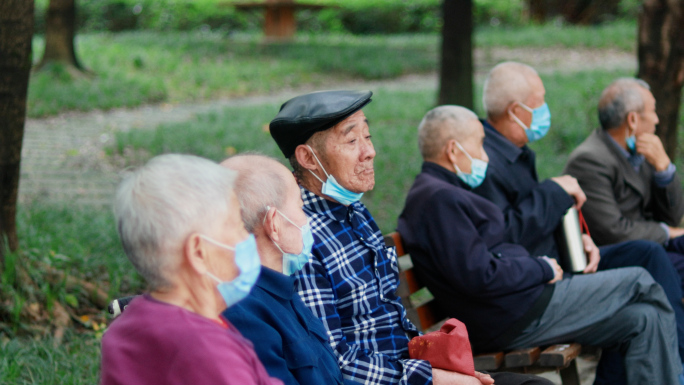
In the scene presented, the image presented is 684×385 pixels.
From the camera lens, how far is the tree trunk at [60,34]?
1239cm

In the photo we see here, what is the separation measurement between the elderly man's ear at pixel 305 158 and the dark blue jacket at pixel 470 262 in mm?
618

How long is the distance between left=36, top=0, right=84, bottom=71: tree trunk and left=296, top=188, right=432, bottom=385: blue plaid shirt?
1090 cm

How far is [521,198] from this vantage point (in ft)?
12.9

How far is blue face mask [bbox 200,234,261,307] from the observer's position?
177 cm

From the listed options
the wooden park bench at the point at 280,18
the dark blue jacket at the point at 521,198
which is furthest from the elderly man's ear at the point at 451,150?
the wooden park bench at the point at 280,18

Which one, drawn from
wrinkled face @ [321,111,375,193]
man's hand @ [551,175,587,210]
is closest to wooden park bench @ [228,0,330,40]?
man's hand @ [551,175,587,210]

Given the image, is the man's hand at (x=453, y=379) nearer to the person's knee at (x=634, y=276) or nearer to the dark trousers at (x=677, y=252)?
the person's knee at (x=634, y=276)

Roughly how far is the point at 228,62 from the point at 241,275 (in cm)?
1459

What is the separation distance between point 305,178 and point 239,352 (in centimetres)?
127

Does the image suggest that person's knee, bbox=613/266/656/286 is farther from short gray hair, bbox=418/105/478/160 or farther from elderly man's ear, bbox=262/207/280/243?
elderly man's ear, bbox=262/207/280/243

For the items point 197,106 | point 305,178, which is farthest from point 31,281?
point 197,106

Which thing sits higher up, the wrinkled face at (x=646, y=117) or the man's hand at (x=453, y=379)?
the wrinkled face at (x=646, y=117)

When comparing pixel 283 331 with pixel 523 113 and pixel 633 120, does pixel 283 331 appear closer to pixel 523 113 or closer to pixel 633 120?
pixel 523 113

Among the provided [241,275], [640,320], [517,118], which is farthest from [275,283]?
[517,118]
